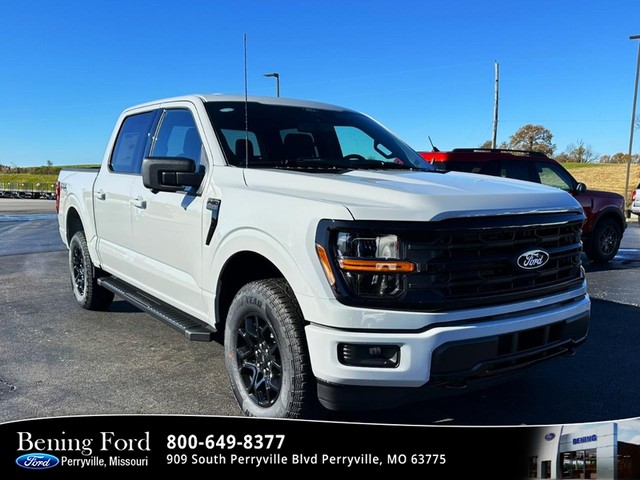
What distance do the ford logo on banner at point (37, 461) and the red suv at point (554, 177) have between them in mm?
7442

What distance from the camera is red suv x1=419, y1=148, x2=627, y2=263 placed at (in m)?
9.06

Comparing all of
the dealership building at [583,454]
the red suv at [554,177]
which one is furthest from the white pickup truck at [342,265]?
the red suv at [554,177]

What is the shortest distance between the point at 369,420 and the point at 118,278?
9.57 feet

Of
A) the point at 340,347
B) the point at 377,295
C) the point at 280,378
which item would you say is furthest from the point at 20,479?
the point at 377,295

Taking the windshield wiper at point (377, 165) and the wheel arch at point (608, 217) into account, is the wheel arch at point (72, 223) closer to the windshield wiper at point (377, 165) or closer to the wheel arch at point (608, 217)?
the windshield wiper at point (377, 165)

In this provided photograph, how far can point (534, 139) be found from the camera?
2916 inches

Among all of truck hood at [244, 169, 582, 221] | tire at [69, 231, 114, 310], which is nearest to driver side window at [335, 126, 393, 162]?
truck hood at [244, 169, 582, 221]

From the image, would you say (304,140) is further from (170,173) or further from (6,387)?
(6,387)

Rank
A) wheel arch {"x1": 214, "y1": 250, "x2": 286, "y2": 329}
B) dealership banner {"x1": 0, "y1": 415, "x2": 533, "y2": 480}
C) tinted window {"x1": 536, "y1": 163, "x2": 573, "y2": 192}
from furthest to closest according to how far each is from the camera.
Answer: tinted window {"x1": 536, "y1": 163, "x2": 573, "y2": 192}, wheel arch {"x1": 214, "y1": 250, "x2": 286, "y2": 329}, dealership banner {"x1": 0, "y1": 415, "x2": 533, "y2": 480}

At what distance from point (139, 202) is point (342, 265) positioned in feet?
7.74

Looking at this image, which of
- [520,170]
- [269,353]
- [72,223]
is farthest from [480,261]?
[520,170]

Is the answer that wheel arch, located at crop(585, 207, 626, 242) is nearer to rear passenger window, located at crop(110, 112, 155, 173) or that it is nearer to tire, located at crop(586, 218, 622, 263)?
tire, located at crop(586, 218, 622, 263)

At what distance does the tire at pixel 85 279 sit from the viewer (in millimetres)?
5621

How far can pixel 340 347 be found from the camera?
2.56 m
